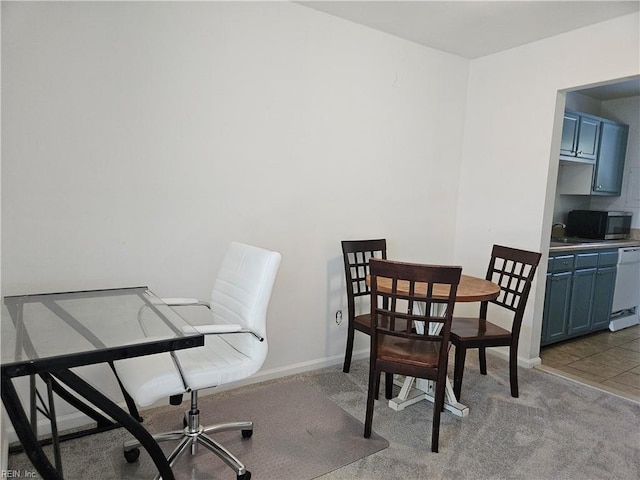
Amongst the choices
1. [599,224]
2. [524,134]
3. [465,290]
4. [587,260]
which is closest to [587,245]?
[587,260]

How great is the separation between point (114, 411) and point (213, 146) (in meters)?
1.57

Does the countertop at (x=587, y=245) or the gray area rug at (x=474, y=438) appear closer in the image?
the gray area rug at (x=474, y=438)

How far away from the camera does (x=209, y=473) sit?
192 cm

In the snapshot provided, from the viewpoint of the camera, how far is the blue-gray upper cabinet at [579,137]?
3.71 metres

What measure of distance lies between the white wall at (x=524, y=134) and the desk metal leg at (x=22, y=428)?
3158mm

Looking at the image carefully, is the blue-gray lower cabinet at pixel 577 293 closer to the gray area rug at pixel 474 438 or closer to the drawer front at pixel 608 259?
the drawer front at pixel 608 259

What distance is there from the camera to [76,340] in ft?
4.81

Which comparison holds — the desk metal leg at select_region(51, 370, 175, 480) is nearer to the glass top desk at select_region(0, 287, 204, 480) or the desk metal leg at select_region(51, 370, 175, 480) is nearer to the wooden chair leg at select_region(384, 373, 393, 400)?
the glass top desk at select_region(0, 287, 204, 480)

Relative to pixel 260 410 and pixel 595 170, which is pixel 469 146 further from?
pixel 260 410

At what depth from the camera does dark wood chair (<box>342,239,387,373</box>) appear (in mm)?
2953

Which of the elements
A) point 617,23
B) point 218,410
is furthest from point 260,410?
point 617,23

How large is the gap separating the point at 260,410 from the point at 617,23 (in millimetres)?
3352

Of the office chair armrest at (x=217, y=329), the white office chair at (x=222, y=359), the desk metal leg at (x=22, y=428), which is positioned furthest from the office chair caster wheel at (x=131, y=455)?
the office chair armrest at (x=217, y=329)

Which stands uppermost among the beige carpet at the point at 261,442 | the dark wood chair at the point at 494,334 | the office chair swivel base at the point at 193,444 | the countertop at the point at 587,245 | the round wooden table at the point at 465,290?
the countertop at the point at 587,245
